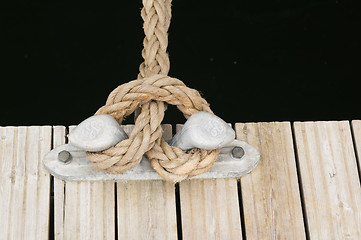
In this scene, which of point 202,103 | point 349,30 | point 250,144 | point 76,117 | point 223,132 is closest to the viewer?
point 223,132

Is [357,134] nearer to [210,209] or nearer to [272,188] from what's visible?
[272,188]

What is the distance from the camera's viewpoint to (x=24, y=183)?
48.5 inches

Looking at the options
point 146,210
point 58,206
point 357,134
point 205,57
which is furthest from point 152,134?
point 205,57

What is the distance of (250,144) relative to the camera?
50.8 inches

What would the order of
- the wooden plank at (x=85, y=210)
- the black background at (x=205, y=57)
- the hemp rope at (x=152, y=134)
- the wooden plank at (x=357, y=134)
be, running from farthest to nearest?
1. the black background at (x=205, y=57)
2. the wooden plank at (x=357, y=134)
3. the wooden plank at (x=85, y=210)
4. the hemp rope at (x=152, y=134)

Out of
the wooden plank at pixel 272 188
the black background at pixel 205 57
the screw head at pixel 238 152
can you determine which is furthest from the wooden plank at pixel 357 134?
the black background at pixel 205 57

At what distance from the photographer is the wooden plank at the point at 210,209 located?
3.95 feet

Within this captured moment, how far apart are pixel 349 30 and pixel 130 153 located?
250 cm

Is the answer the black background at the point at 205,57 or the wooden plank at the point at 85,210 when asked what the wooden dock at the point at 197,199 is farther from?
the black background at the point at 205,57

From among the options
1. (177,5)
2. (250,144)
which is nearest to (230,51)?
(177,5)

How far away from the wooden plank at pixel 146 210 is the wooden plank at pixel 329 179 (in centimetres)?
41

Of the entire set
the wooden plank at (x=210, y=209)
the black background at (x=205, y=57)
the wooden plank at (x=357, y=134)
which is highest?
the black background at (x=205, y=57)

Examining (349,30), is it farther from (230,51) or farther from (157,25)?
→ (157,25)

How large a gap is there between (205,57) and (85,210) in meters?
1.96
